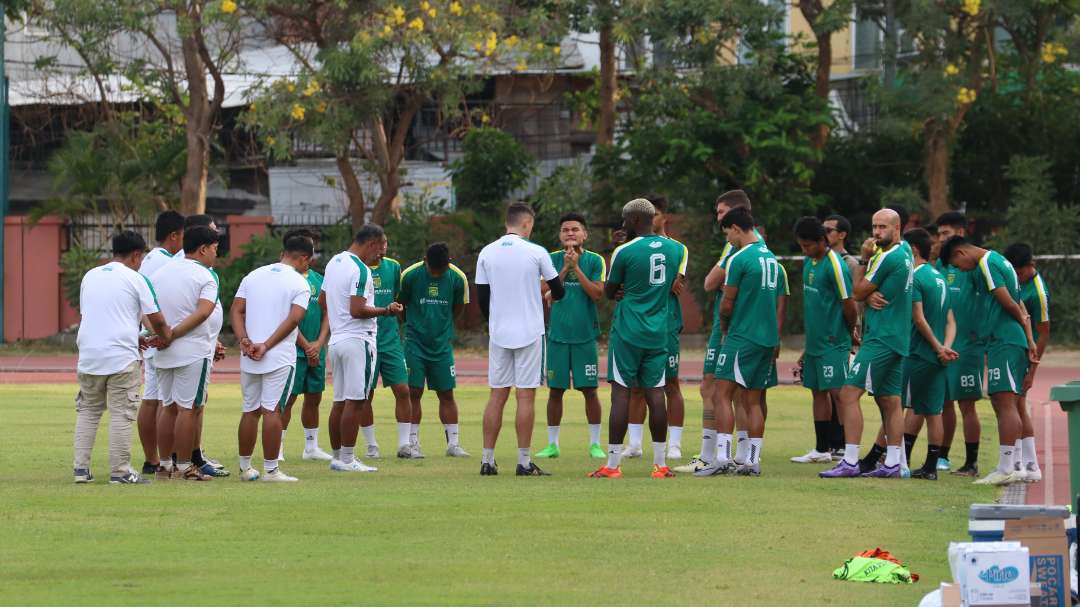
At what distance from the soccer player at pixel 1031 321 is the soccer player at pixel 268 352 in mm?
5940

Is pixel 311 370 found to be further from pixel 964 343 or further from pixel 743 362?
pixel 964 343

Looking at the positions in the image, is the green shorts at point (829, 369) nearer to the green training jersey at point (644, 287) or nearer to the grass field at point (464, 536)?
the grass field at point (464, 536)

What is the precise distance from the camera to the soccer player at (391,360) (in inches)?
614

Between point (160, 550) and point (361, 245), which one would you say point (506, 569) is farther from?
point (361, 245)

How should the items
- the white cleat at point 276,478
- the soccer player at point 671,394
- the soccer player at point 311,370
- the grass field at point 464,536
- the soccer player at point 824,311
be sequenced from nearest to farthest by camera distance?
the grass field at point 464,536 → the white cleat at point 276,478 → the soccer player at point 824,311 → the soccer player at point 671,394 → the soccer player at point 311,370

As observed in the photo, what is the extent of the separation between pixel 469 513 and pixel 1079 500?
4260 millimetres

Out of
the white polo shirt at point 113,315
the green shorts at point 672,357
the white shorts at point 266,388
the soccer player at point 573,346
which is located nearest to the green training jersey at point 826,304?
the green shorts at point 672,357

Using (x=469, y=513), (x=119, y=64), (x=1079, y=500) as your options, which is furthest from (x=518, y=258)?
(x=119, y=64)

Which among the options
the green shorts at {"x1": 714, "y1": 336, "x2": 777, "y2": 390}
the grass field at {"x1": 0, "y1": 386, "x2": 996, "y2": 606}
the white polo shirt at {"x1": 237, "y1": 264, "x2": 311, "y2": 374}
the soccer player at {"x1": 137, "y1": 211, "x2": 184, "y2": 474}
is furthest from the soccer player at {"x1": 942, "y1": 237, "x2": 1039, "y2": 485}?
the soccer player at {"x1": 137, "y1": 211, "x2": 184, "y2": 474}

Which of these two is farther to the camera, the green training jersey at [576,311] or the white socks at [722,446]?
the green training jersey at [576,311]

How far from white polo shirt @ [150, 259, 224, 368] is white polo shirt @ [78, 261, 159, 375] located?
31 centimetres

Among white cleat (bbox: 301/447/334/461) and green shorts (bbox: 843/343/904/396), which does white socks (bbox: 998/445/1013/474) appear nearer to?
green shorts (bbox: 843/343/904/396)

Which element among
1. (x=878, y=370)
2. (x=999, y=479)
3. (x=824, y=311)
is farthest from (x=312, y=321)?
(x=999, y=479)

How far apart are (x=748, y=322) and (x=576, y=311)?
7.99 ft
